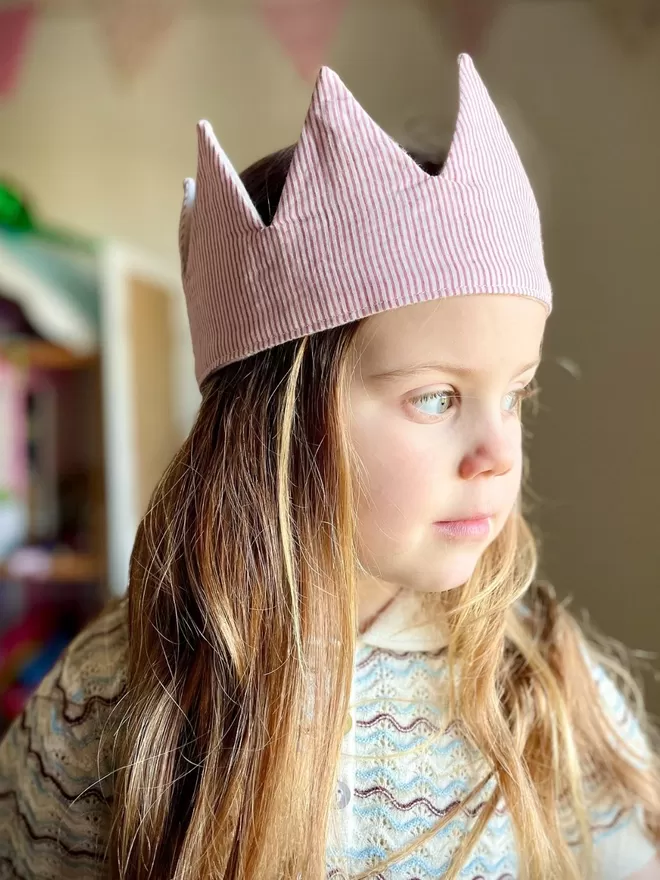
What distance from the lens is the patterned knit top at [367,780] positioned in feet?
1.83

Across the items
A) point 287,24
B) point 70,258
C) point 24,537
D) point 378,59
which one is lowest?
point 24,537

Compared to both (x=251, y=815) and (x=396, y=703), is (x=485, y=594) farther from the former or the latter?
(x=251, y=815)

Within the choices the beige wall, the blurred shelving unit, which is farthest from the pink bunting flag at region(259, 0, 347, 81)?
the blurred shelving unit

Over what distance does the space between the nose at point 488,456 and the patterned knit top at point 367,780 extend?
0.61ft

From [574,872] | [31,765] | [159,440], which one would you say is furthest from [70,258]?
[574,872]

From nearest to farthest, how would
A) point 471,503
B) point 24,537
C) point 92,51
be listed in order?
1. point 471,503
2. point 24,537
3. point 92,51

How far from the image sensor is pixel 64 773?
587 millimetres

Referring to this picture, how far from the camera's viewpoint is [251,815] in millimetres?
512

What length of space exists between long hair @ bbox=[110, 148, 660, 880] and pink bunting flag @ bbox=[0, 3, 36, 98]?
1182 millimetres

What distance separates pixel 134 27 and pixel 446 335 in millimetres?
1215

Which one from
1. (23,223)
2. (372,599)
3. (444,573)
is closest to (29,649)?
(23,223)

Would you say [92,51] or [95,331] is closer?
[95,331]

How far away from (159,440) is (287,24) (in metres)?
0.79

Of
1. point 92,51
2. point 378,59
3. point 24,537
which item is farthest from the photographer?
point 92,51
